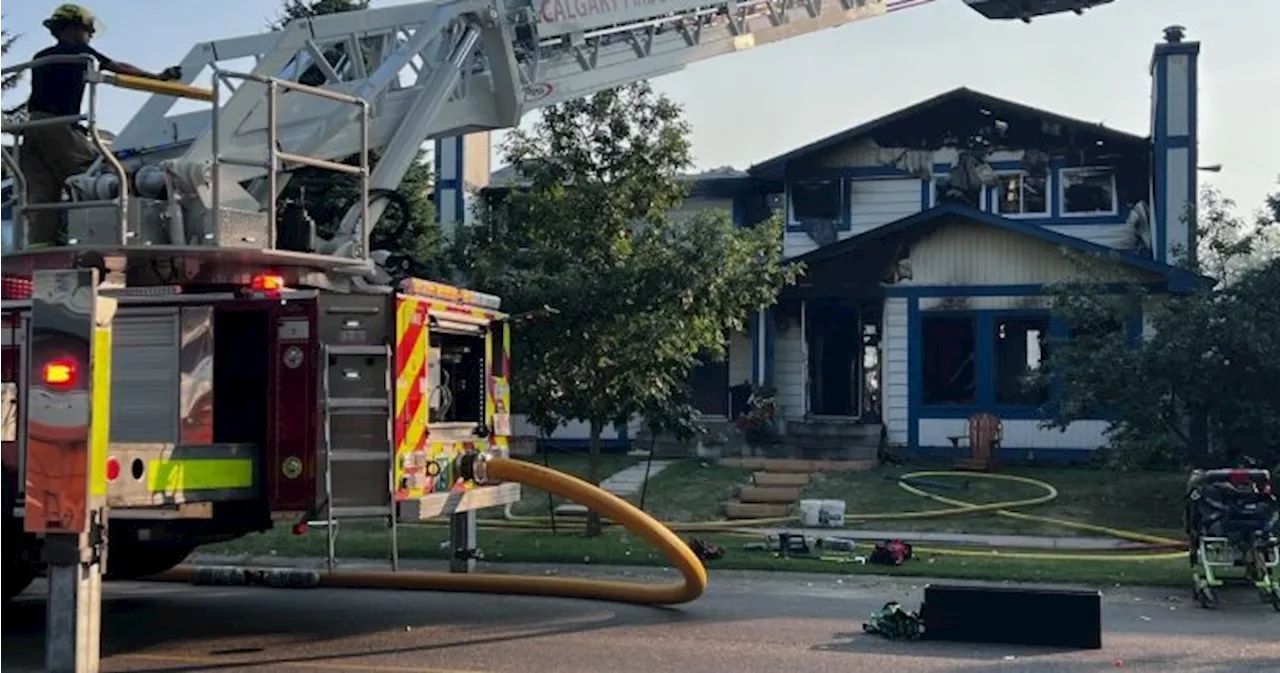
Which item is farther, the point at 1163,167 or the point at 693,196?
the point at 693,196

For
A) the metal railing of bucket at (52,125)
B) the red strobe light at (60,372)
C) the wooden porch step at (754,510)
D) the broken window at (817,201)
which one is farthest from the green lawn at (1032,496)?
the red strobe light at (60,372)

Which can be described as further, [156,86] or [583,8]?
[583,8]

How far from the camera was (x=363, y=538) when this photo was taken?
15.0 meters

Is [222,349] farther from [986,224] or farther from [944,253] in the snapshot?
[944,253]

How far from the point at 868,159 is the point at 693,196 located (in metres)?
3.31

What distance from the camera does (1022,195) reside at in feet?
84.7

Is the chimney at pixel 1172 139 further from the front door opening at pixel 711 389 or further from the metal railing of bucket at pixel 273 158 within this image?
the metal railing of bucket at pixel 273 158

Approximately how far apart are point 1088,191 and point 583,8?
1659 cm

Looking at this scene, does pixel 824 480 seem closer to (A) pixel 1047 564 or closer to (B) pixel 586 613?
(A) pixel 1047 564

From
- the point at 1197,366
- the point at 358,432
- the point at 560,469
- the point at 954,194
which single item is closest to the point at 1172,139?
the point at 954,194

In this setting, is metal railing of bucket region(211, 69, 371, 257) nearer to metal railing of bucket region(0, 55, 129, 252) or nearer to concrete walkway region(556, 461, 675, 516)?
metal railing of bucket region(0, 55, 129, 252)

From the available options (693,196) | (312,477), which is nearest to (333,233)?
(312,477)

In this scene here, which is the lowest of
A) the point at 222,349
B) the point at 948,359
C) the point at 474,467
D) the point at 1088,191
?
the point at 474,467

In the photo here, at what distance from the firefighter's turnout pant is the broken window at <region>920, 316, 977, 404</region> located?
55.8 ft
